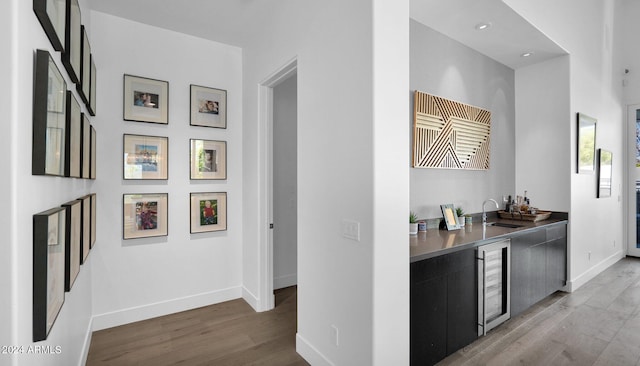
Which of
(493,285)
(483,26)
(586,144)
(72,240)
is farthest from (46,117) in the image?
(586,144)

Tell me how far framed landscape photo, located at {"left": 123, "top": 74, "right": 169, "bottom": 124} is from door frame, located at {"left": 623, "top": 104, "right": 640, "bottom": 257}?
703 centimetres

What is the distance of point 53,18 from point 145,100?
6.00 feet

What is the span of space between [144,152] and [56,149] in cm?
180

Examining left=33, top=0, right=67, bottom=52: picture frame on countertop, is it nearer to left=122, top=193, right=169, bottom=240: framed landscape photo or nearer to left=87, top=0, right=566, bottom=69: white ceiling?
Result: left=87, top=0, right=566, bottom=69: white ceiling

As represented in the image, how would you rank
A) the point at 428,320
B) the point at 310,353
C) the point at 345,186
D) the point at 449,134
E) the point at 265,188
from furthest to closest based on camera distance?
the point at 449,134 < the point at 265,188 < the point at 310,353 < the point at 428,320 < the point at 345,186

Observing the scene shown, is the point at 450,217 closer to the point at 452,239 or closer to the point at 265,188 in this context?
the point at 452,239

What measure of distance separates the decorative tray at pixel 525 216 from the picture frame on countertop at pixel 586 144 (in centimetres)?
71

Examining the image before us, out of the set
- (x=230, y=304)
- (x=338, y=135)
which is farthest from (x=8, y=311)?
(x=230, y=304)

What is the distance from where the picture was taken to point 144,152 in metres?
2.98

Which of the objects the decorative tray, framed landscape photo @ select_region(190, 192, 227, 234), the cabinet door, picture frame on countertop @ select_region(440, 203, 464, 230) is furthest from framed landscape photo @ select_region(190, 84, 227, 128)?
the decorative tray

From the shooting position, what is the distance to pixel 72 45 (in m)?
1.65

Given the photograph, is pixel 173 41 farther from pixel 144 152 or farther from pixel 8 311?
pixel 8 311

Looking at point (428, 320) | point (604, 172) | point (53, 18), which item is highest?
point (53, 18)

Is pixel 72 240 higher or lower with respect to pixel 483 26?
lower
